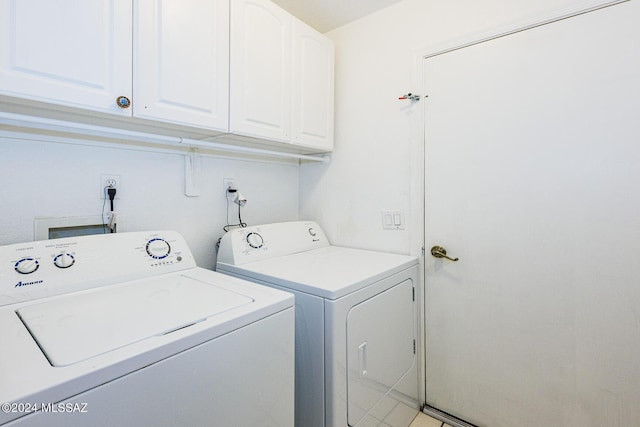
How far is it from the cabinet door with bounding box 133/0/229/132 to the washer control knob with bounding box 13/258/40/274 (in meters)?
0.65

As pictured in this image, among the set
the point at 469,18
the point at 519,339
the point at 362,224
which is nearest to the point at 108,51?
the point at 362,224

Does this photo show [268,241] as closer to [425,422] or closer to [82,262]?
[82,262]

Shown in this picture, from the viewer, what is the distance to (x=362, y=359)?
1.35 metres

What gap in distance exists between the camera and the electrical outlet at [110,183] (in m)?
1.43

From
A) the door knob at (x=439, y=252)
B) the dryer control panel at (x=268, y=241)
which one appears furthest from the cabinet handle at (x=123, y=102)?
the door knob at (x=439, y=252)

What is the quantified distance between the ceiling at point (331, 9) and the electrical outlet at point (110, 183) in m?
1.44

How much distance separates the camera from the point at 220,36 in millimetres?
1460

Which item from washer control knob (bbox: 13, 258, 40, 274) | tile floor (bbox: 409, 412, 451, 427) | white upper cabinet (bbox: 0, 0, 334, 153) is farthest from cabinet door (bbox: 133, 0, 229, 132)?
tile floor (bbox: 409, 412, 451, 427)

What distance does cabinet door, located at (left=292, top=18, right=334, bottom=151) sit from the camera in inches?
73.6

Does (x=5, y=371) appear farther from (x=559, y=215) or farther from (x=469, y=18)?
(x=469, y=18)

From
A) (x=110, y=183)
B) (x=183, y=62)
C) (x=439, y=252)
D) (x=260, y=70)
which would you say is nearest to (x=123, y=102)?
(x=183, y=62)

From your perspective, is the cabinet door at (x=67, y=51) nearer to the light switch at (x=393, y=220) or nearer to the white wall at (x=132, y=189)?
the white wall at (x=132, y=189)

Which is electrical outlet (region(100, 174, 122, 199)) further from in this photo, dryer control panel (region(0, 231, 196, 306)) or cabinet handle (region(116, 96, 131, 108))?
cabinet handle (region(116, 96, 131, 108))

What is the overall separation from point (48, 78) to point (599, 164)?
218 cm
